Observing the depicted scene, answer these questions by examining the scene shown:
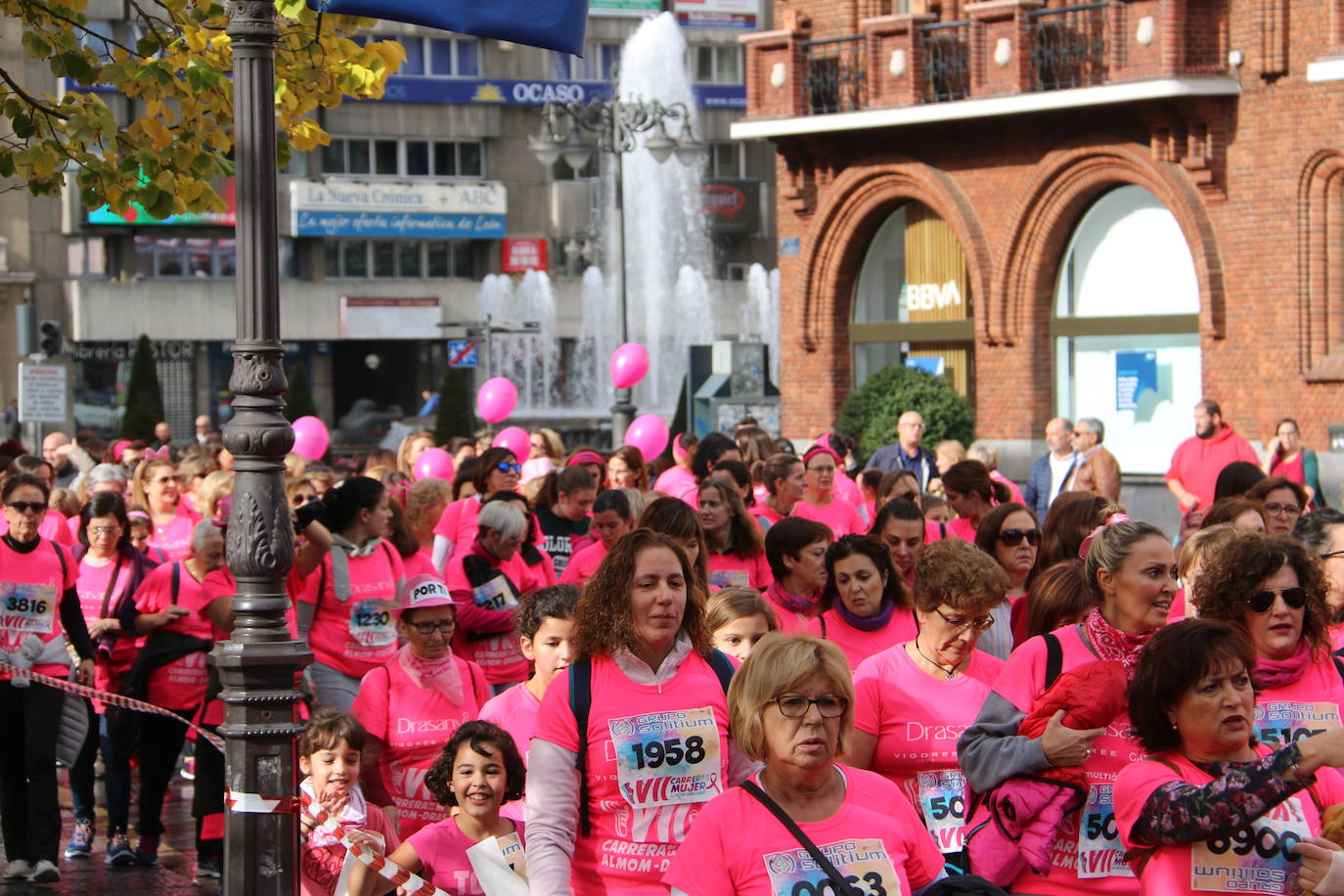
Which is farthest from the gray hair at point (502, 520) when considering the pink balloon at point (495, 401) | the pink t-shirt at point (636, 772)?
the pink balloon at point (495, 401)

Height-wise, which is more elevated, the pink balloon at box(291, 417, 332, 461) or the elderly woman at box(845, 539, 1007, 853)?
the pink balloon at box(291, 417, 332, 461)

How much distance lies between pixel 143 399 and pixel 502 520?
125 ft

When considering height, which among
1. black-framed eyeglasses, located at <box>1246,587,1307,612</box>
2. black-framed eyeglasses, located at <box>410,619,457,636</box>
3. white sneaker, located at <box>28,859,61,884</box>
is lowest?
white sneaker, located at <box>28,859,61,884</box>

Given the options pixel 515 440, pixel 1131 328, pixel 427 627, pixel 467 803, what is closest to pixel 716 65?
pixel 1131 328

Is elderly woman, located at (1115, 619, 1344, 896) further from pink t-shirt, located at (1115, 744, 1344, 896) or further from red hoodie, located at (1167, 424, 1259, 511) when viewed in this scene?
red hoodie, located at (1167, 424, 1259, 511)

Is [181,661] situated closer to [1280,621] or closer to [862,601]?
[862,601]

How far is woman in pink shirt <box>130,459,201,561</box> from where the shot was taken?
39.1ft

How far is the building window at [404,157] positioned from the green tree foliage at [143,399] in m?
12.2

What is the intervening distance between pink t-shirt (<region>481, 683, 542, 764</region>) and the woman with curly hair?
240 centimetres

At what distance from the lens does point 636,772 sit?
5.08 meters

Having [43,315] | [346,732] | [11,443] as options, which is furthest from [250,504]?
[43,315]

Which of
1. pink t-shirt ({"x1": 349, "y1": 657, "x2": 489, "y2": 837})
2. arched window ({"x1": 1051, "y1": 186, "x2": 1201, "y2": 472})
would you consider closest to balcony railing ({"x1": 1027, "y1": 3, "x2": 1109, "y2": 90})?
arched window ({"x1": 1051, "y1": 186, "x2": 1201, "y2": 472})

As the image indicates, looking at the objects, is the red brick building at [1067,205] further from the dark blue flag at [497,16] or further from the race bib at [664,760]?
the race bib at [664,760]

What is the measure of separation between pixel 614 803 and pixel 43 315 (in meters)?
53.7
